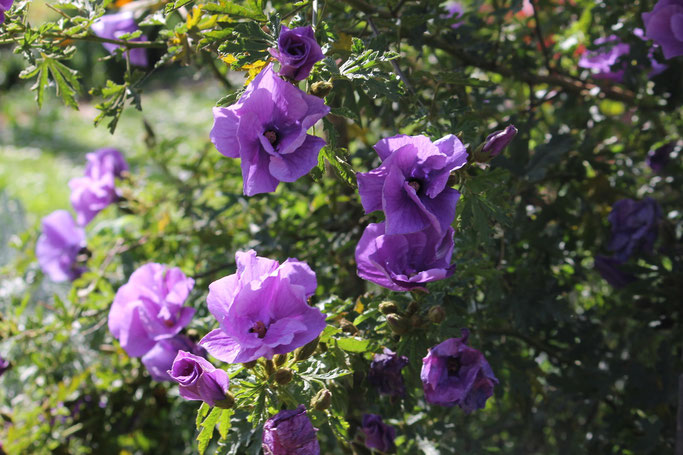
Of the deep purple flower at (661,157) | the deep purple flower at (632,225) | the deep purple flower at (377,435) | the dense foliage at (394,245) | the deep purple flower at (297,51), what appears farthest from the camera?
the deep purple flower at (661,157)

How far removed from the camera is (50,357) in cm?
146

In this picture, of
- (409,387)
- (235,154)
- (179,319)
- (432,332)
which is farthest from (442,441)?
(235,154)

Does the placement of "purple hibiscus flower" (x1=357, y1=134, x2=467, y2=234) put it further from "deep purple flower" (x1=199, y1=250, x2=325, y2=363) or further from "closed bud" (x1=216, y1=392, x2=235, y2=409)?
"closed bud" (x1=216, y1=392, x2=235, y2=409)

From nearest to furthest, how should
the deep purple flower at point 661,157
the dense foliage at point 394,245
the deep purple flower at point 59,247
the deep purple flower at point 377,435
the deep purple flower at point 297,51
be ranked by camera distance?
the deep purple flower at point 297,51 < the dense foliage at point 394,245 < the deep purple flower at point 377,435 < the deep purple flower at point 661,157 < the deep purple flower at point 59,247

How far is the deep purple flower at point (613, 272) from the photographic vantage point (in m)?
1.25

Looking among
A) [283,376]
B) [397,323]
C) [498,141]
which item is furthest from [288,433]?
[498,141]

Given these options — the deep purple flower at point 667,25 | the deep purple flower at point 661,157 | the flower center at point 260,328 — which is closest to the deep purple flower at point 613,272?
the deep purple flower at point 661,157

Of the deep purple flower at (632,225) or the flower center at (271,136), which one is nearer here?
the flower center at (271,136)

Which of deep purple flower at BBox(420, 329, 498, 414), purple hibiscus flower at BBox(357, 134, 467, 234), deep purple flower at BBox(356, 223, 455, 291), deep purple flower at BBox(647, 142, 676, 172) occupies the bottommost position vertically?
deep purple flower at BBox(647, 142, 676, 172)

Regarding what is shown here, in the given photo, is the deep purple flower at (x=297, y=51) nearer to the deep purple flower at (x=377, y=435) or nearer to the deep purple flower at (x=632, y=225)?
the deep purple flower at (x=377, y=435)

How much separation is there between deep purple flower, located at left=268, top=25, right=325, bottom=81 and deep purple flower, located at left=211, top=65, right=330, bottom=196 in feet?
0.06

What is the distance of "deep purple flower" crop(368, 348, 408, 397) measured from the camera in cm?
87

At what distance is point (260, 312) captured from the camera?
73 centimetres

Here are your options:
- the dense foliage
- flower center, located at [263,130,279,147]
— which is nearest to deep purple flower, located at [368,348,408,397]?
the dense foliage
